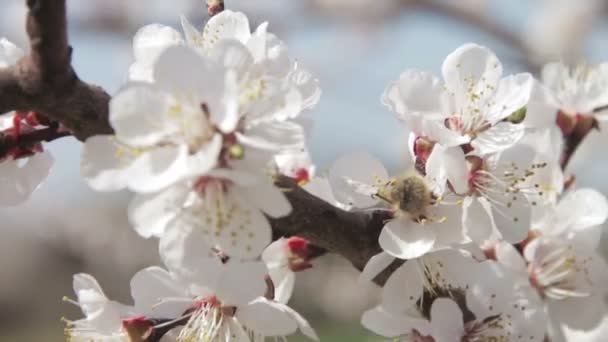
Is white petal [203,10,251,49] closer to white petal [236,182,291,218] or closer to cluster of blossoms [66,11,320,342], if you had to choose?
cluster of blossoms [66,11,320,342]

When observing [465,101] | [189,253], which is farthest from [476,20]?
[189,253]

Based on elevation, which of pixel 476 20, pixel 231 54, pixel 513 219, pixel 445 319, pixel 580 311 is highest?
pixel 231 54

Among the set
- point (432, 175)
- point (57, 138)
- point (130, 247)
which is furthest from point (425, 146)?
point (130, 247)

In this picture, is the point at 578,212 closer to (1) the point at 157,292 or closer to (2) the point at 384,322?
(2) the point at 384,322

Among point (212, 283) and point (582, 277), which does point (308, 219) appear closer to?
point (212, 283)

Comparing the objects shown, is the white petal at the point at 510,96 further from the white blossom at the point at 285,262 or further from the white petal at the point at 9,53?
the white petal at the point at 9,53

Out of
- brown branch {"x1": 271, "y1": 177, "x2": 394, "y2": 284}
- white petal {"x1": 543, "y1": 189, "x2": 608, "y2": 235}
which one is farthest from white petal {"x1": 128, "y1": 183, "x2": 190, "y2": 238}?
white petal {"x1": 543, "y1": 189, "x2": 608, "y2": 235}
